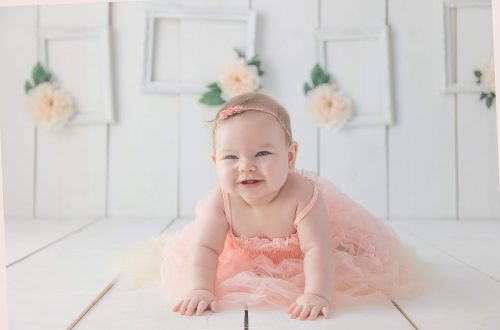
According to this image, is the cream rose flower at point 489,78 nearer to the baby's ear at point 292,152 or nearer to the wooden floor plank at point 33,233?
the baby's ear at point 292,152

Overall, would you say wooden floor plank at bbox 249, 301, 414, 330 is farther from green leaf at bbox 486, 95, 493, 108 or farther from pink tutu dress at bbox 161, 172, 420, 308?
Answer: green leaf at bbox 486, 95, 493, 108

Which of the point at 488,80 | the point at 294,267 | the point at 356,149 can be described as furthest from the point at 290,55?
the point at 294,267

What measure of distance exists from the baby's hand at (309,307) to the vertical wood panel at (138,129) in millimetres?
1193

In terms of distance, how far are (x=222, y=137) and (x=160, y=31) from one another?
1.15 metres

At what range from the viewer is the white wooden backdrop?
1882 mm

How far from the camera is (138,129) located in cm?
195

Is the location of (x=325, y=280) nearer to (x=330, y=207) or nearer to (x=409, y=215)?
Result: (x=330, y=207)

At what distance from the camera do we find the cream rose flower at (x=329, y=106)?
6.06ft

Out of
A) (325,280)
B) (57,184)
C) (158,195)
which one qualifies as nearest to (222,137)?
(325,280)

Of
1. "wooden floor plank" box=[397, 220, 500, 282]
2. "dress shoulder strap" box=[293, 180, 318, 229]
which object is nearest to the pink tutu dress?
"dress shoulder strap" box=[293, 180, 318, 229]

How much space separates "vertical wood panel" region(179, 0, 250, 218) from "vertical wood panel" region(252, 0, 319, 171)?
0.32ft

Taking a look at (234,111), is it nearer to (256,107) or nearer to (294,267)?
(256,107)

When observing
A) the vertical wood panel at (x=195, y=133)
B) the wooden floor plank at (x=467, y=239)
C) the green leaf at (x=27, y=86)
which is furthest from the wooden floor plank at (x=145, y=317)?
the green leaf at (x=27, y=86)

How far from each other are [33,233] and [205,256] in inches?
36.9
